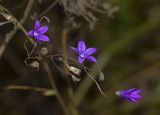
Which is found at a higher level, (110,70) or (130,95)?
(130,95)

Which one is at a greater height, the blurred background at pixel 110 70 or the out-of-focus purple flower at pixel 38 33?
the out-of-focus purple flower at pixel 38 33

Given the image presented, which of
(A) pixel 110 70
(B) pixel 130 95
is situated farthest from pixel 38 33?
(A) pixel 110 70

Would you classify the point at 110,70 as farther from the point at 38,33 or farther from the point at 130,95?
the point at 38,33

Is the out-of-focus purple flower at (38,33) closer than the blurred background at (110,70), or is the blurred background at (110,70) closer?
the out-of-focus purple flower at (38,33)

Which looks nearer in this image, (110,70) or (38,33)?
(38,33)

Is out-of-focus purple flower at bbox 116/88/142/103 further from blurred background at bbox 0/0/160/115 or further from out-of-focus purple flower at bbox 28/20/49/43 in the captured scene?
blurred background at bbox 0/0/160/115

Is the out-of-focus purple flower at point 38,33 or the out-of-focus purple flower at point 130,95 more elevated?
the out-of-focus purple flower at point 38,33

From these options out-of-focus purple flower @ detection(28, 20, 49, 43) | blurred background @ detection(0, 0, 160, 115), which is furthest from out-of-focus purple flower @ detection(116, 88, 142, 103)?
blurred background @ detection(0, 0, 160, 115)

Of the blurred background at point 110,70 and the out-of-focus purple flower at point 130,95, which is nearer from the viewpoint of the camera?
the out-of-focus purple flower at point 130,95

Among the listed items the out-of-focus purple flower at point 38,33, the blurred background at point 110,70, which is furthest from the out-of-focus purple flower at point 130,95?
the blurred background at point 110,70

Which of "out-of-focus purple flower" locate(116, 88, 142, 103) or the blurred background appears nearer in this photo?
"out-of-focus purple flower" locate(116, 88, 142, 103)

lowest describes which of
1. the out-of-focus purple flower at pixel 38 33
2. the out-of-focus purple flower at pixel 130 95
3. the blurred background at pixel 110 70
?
the blurred background at pixel 110 70

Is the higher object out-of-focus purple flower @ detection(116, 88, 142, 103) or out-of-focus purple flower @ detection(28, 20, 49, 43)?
out-of-focus purple flower @ detection(28, 20, 49, 43)

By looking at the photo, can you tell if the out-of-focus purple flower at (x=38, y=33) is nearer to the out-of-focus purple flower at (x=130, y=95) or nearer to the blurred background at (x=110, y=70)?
the out-of-focus purple flower at (x=130, y=95)
